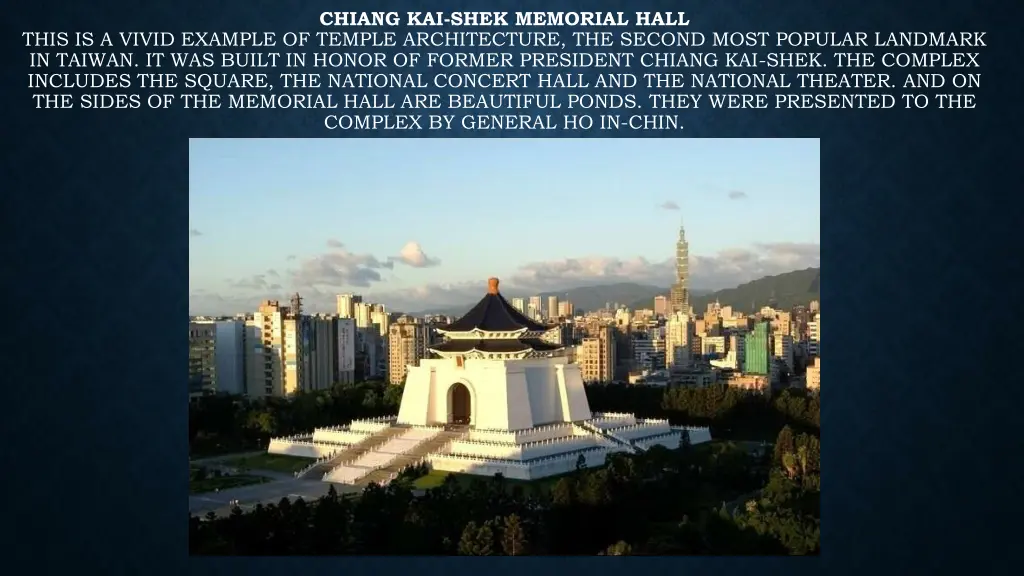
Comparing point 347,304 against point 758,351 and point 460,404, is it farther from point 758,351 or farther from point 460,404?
point 758,351

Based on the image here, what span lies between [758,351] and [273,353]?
5.04m

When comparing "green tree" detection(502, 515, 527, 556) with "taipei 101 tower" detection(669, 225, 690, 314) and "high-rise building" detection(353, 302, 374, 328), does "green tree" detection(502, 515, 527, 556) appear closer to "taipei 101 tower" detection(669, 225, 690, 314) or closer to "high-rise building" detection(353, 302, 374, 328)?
"taipei 101 tower" detection(669, 225, 690, 314)

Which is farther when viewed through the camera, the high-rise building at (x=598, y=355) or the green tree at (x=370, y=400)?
the high-rise building at (x=598, y=355)

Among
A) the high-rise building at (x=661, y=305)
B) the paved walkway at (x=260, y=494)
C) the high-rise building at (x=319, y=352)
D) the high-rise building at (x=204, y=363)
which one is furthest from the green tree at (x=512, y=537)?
the high-rise building at (x=661, y=305)

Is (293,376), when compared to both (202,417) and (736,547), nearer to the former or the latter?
(202,417)

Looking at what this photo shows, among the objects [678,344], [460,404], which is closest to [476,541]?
[460,404]

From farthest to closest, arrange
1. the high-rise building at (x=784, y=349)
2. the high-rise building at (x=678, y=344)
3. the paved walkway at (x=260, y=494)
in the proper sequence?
the high-rise building at (x=678, y=344) → the high-rise building at (x=784, y=349) → the paved walkway at (x=260, y=494)

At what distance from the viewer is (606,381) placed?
40.1 ft

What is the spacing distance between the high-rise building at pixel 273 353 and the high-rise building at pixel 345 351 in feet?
1.68

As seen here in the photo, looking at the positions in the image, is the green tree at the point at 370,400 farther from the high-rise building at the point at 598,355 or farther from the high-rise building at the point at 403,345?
the high-rise building at the point at 598,355

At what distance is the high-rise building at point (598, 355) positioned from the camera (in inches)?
479

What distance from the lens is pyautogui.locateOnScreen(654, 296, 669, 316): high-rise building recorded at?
1159cm

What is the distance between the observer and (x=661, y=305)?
1187cm

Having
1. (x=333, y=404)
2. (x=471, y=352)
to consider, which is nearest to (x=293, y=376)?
(x=333, y=404)
